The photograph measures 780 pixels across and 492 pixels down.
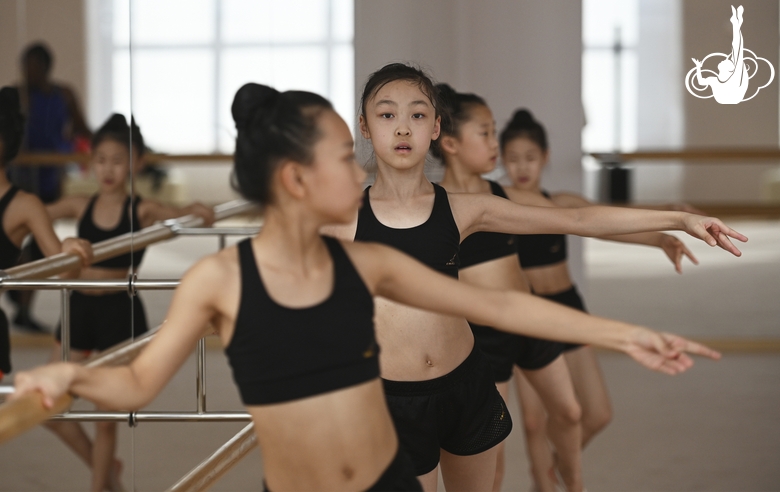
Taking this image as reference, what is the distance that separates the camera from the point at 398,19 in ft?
13.5

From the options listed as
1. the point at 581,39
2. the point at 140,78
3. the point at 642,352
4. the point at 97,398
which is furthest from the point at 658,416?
the point at 97,398

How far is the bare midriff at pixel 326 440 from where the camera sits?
1324 mm

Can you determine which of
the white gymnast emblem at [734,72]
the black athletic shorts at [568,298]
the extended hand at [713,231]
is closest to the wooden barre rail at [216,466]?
the extended hand at [713,231]

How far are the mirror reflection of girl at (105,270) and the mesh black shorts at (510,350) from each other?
3.27ft

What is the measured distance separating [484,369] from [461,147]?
0.93 m

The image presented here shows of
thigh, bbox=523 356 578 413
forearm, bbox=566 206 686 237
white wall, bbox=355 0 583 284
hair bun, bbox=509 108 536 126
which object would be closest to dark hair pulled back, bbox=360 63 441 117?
forearm, bbox=566 206 686 237

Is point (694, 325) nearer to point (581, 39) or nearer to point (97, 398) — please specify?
point (581, 39)

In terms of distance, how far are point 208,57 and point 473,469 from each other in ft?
5.45

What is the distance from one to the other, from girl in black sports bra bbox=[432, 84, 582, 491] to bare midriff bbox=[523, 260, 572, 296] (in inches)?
13.1

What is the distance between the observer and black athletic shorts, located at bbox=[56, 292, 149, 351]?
250cm

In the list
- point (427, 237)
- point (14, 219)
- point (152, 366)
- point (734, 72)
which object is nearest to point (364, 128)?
point (427, 237)

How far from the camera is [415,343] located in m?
1.94

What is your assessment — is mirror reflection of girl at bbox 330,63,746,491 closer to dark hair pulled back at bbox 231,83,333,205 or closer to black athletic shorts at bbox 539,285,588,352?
dark hair pulled back at bbox 231,83,333,205

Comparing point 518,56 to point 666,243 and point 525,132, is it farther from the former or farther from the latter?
point 666,243
